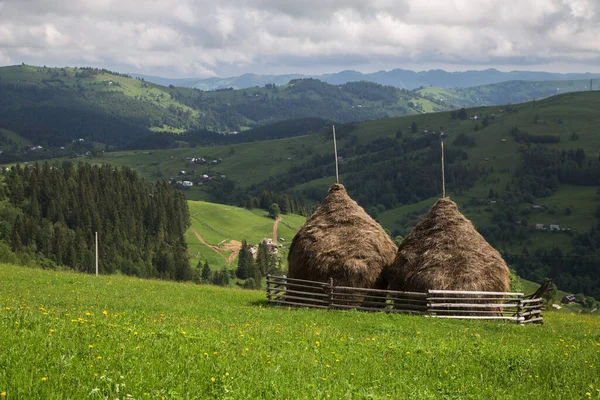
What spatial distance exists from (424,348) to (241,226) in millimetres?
174963

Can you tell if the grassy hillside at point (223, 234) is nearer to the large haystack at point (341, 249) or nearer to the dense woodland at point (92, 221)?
the dense woodland at point (92, 221)

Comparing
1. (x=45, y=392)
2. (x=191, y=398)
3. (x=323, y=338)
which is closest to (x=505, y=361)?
(x=323, y=338)

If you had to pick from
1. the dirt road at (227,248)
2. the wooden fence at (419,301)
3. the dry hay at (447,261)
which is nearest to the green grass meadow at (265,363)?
the wooden fence at (419,301)

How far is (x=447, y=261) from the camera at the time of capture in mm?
26641

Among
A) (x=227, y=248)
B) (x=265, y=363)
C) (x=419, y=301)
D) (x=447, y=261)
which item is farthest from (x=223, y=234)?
(x=265, y=363)

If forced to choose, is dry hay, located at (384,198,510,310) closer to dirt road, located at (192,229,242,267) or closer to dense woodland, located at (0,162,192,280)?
dense woodland, located at (0,162,192,280)

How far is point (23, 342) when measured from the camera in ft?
32.3

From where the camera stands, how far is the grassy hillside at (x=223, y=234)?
15325 cm

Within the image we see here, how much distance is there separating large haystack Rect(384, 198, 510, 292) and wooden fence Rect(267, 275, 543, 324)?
0.58 metres

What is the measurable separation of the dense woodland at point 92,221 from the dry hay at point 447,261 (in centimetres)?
8787

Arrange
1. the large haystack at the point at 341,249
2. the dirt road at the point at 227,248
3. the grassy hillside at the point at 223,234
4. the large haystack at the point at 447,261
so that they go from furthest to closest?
1. the dirt road at the point at 227,248
2. the grassy hillside at the point at 223,234
3. the large haystack at the point at 341,249
4. the large haystack at the point at 447,261

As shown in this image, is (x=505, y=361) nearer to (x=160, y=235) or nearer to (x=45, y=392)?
(x=45, y=392)

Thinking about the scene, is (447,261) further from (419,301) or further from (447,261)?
(419,301)

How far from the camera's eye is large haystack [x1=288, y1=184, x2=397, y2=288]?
28094 mm
